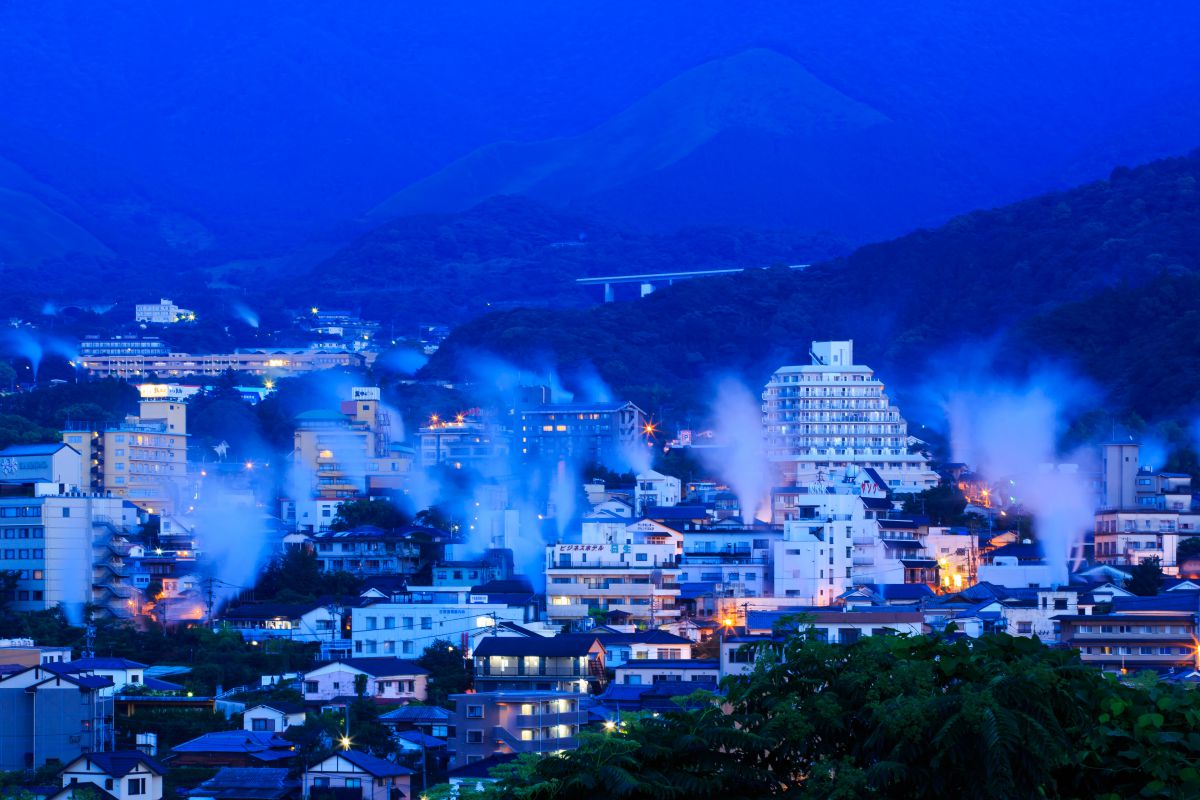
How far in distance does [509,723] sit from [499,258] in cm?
11247

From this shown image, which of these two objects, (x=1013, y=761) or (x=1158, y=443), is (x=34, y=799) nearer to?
(x=1013, y=761)

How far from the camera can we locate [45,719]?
82.9 feet

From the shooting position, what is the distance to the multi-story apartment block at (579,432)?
201 ft

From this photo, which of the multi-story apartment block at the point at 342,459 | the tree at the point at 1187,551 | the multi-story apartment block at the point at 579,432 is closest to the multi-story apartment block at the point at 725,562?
the tree at the point at 1187,551

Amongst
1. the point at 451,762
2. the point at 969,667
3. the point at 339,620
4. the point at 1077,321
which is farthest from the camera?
the point at 1077,321

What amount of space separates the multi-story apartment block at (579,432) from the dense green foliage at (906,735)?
5081 centimetres

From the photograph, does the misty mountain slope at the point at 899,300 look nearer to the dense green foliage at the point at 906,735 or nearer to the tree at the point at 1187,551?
the tree at the point at 1187,551

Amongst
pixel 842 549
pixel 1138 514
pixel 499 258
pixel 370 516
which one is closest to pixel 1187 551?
pixel 1138 514

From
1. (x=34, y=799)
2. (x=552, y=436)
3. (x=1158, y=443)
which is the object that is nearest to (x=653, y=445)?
(x=552, y=436)

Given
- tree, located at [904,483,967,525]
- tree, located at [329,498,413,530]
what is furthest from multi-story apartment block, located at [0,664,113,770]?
tree, located at [904,483,967,525]

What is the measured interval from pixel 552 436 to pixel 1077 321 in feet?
57.4

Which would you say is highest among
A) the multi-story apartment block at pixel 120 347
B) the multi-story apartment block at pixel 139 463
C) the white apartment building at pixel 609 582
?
the multi-story apartment block at pixel 120 347

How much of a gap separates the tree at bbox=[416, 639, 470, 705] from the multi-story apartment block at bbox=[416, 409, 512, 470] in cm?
2698

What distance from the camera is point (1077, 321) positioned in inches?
2756
